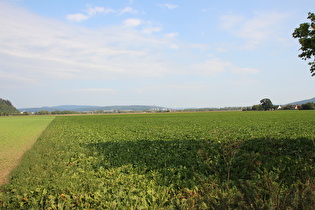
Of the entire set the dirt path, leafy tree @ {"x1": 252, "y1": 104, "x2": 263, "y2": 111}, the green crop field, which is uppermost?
leafy tree @ {"x1": 252, "y1": 104, "x2": 263, "y2": 111}

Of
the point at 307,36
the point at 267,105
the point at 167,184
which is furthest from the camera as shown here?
the point at 267,105

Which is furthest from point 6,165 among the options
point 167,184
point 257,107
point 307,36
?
point 257,107

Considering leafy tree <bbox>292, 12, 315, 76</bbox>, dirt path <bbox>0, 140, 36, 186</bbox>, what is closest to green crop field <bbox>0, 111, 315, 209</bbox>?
dirt path <bbox>0, 140, 36, 186</bbox>

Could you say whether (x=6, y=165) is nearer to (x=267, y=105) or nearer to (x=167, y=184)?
(x=167, y=184)

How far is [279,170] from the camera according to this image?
8695 millimetres

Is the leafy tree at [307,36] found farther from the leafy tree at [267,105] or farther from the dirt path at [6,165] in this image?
the leafy tree at [267,105]

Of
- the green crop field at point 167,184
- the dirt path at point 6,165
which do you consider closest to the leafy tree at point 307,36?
the green crop field at point 167,184

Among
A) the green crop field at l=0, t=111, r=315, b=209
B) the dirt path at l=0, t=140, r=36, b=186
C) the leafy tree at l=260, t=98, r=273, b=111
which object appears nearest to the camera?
the green crop field at l=0, t=111, r=315, b=209

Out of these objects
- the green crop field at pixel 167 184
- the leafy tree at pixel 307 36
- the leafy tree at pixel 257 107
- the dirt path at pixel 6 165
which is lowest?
the dirt path at pixel 6 165

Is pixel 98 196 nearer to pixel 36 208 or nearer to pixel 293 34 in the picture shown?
pixel 36 208

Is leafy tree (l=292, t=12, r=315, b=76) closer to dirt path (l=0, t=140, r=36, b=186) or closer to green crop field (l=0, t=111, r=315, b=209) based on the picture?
green crop field (l=0, t=111, r=315, b=209)

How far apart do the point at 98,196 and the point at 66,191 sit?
4.55ft

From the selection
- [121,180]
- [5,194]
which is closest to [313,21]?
[121,180]

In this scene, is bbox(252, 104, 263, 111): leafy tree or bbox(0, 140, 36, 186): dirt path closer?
bbox(0, 140, 36, 186): dirt path
